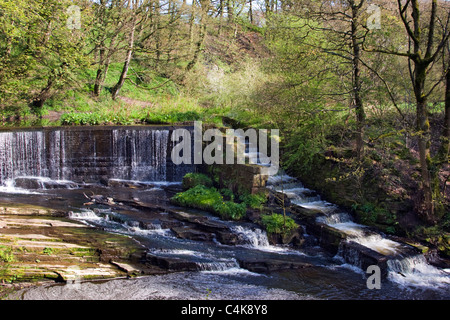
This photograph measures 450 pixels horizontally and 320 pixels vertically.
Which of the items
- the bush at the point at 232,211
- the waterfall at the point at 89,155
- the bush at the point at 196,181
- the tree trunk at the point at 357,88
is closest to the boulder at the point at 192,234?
the bush at the point at 232,211

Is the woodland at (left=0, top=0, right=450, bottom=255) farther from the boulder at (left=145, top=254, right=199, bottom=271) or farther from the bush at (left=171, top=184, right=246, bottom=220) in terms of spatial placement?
the boulder at (left=145, top=254, right=199, bottom=271)

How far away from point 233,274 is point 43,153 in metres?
9.57

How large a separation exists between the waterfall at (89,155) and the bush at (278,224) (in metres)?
5.94

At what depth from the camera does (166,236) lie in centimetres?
932

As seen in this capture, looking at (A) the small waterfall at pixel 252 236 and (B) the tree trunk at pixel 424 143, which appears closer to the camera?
(B) the tree trunk at pixel 424 143

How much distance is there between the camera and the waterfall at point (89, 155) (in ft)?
45.0

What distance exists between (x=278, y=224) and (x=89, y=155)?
831 cm

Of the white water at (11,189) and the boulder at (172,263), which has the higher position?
the white water at (11,189)

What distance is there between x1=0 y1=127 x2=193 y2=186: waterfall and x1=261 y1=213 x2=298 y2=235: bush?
5.94 m

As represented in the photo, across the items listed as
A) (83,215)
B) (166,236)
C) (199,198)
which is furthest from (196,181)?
(83,215)

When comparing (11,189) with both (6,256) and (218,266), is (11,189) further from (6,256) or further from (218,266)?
(218,266)

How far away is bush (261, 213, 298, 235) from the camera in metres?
9.53

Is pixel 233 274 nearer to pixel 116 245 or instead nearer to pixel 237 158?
pixel 116 245

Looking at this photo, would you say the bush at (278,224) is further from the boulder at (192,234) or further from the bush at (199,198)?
the bush at (199,198)
